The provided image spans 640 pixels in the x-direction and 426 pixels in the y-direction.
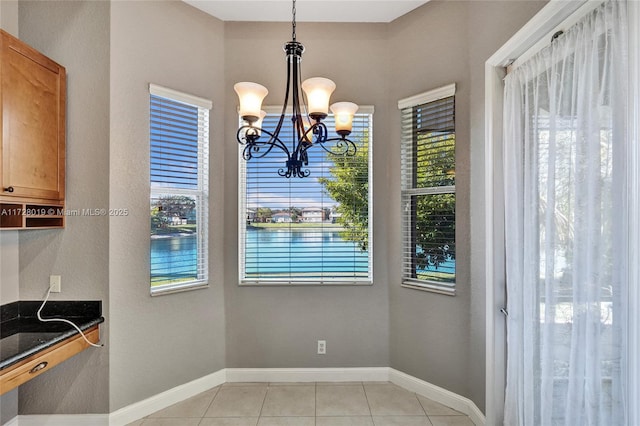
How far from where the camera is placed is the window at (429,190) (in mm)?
2506

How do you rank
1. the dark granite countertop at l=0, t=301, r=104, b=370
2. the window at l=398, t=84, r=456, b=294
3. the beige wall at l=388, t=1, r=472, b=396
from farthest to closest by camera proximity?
the window at l=398, t=84, r=456, b=294, the beige wall at l=388, t=1, r=472, b=396, the dark granite countertop at l=0, t=301, r=104, b=370

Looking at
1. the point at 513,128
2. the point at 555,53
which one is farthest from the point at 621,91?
the point at 513,128

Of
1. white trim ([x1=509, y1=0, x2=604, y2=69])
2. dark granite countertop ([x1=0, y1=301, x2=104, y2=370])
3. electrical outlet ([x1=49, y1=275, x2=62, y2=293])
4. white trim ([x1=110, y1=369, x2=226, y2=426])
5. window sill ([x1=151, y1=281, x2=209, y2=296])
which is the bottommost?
white trim ([x1=110, y1=369, x2=226, y2=426])

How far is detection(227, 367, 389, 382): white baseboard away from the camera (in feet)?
9.37

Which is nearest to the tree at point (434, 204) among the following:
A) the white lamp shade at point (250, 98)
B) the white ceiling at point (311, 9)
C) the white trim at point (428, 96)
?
the white trim at point (428, 96)

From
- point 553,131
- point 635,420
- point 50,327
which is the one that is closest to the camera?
point 635,420

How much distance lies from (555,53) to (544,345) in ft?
4.51

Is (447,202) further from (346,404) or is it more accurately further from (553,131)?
(346,404)

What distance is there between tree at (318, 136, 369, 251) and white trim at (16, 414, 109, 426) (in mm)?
2329

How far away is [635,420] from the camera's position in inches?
42.6

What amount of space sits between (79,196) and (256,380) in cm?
208

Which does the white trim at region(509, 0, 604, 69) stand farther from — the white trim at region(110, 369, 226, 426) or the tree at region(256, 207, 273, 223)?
the white trim at region(110, 369, 226, 426)

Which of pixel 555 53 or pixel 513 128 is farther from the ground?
pixel 555 53

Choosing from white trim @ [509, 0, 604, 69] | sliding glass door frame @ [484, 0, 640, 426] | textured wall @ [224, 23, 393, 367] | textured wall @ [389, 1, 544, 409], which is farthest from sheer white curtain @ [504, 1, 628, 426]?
textured wall @ [224, 23, 393, 367]
